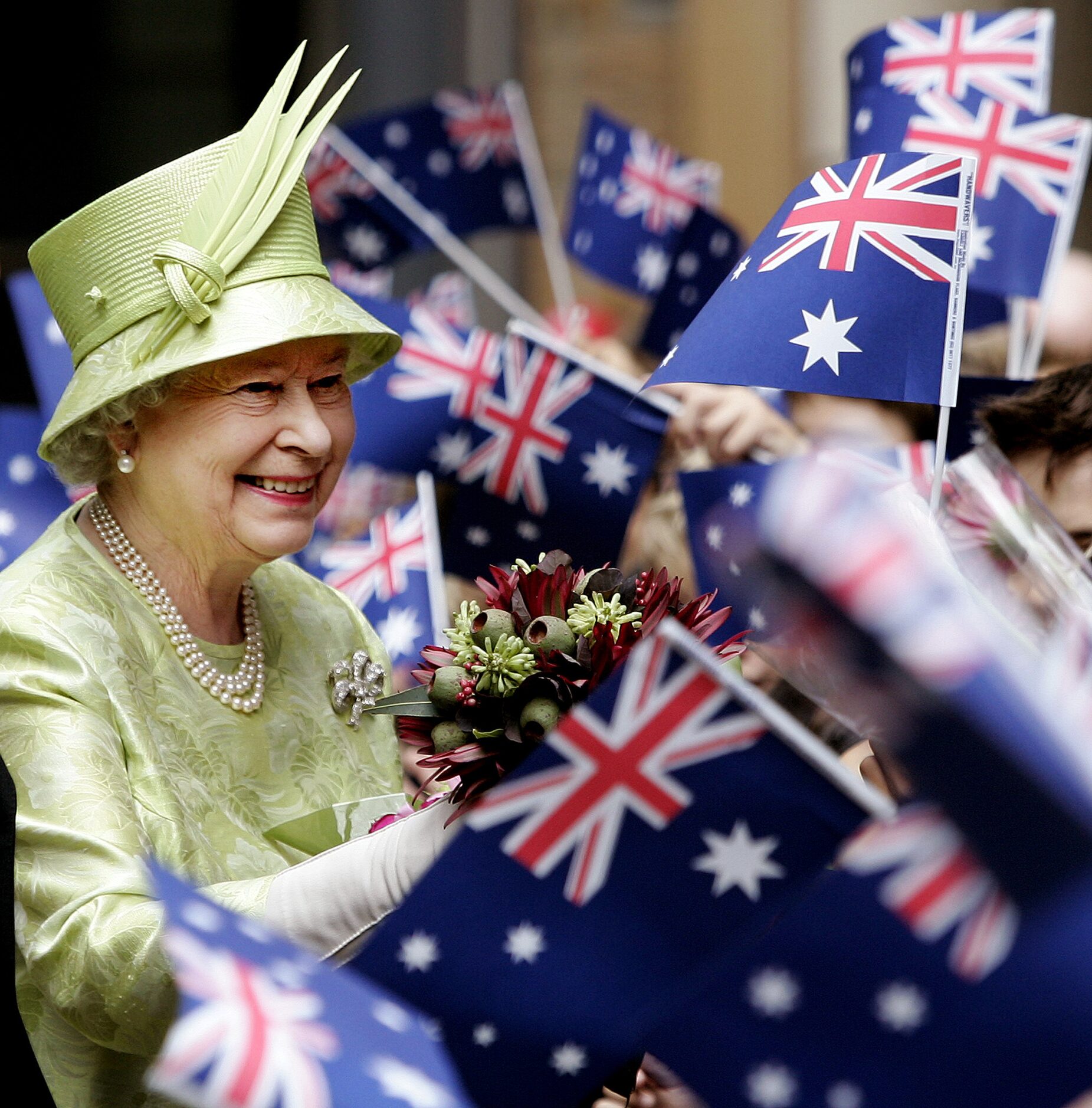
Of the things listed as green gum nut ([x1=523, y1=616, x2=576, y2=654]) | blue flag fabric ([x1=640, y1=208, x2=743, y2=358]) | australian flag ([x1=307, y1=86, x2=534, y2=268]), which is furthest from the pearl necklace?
australian flag ([x1=307, y1=86, x2=534, y2=268])

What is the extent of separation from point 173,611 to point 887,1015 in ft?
3.78

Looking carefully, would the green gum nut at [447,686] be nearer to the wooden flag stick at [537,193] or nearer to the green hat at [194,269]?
the green hat at [194,269]

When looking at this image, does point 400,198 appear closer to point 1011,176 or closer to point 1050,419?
point 1011,176

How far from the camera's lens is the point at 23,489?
10.1 feet

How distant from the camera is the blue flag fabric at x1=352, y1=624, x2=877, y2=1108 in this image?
136 centimetres

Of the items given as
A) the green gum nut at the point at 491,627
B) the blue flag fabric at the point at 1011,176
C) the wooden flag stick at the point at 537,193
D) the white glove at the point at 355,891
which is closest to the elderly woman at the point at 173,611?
the white glove at the point at 355,891

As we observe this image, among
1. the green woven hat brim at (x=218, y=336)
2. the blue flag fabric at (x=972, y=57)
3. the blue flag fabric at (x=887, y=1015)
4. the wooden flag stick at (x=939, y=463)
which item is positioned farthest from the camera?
the blue flag fabric at (x=972, y=57)

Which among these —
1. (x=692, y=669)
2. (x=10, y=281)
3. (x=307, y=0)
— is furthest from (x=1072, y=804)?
(x=307, y=0)

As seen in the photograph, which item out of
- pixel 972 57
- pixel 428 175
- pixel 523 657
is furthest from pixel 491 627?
pixel 428 175

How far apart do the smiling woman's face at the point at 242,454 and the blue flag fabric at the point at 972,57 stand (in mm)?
1745

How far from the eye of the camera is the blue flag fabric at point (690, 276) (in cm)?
382

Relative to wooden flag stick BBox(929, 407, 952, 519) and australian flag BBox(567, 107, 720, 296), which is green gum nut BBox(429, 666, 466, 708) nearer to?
wooden flag stick BBox(929, 407, 952, 519)

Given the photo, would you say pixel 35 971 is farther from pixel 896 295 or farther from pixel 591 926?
pixel 896 295

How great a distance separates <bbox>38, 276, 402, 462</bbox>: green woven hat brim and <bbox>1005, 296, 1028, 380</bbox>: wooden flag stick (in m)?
1.59
